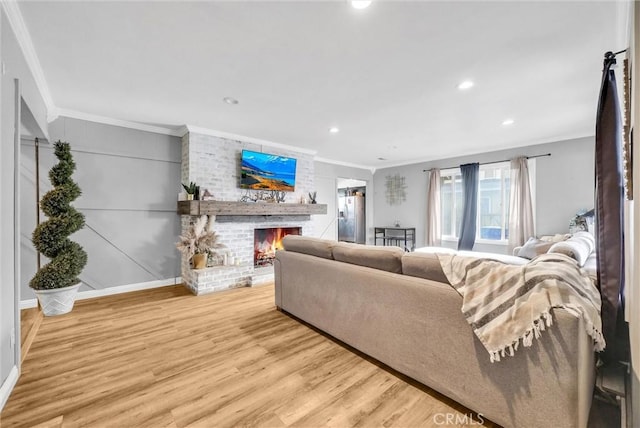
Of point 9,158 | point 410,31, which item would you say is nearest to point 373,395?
point 410,31

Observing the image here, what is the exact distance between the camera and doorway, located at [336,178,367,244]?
314 inches

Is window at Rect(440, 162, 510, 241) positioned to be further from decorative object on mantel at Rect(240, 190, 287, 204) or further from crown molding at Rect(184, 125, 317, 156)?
decorative object on mantel at Rect(240, 190, 287, 204)

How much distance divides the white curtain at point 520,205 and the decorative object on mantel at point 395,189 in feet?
7.73

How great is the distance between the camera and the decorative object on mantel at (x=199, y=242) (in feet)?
13.0

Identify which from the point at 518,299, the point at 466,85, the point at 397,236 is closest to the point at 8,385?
the point at 518,299

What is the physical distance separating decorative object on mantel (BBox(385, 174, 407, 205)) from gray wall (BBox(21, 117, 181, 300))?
5.08m

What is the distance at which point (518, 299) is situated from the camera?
1349 millimetres

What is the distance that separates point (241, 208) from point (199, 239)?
810mm

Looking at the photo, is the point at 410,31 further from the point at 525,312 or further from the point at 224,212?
the point at 224,212

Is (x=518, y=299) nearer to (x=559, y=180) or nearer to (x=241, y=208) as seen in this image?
(x=241, y=208)

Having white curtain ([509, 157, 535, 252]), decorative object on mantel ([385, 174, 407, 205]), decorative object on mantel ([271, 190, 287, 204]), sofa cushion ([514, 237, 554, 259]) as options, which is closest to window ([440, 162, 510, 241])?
white curtain ([509, 157, 535, 252])

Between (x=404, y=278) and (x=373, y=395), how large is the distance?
0.76 meters

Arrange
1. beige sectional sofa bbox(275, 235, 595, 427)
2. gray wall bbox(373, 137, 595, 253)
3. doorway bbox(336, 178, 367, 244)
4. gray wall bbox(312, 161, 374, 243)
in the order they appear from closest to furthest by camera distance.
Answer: beige sectional sofa bbox(275, 235, 595, 427) < gray wall bbox(373, 137, 595, 253) < gray wall bbox(312, 161, 374, 243) < doorway bbox(336, 178, 367, 244)

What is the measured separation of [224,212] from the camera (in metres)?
4.25
